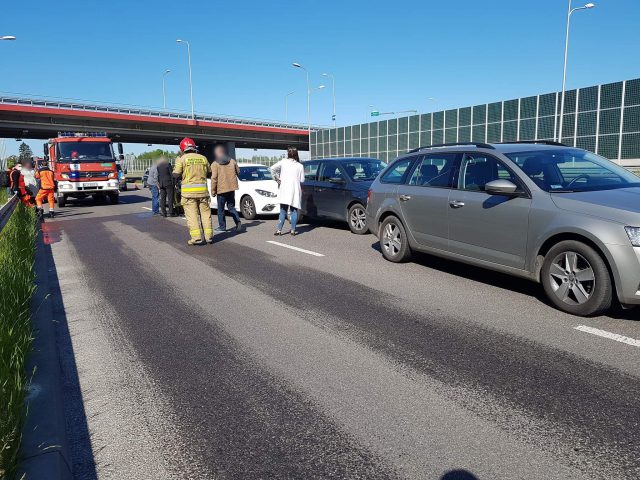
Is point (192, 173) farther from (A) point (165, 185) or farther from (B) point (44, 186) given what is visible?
(B) point (44, 186)

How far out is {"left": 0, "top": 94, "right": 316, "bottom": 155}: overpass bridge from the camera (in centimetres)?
4416

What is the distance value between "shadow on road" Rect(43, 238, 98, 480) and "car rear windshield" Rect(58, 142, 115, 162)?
52.6ft

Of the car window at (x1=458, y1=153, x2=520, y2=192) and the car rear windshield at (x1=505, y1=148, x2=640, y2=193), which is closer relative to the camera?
the car rear windshield at (x1=505, y1=148, x2=640, y2=193)

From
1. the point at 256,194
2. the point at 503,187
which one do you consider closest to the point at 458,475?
the point at 503,187

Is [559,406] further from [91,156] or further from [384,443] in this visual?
[91,156]

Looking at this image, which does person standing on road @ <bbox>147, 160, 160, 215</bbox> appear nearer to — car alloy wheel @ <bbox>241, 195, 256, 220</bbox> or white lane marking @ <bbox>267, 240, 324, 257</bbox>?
car alloy wheel @ <bbox>241, 195, 256, 220</bbox>

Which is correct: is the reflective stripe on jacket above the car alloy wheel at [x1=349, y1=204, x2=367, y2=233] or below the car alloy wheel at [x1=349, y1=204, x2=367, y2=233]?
above

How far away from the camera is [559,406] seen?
3.09 metres

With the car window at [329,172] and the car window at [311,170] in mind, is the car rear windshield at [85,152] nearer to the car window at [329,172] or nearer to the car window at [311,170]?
the car window at [311,170]

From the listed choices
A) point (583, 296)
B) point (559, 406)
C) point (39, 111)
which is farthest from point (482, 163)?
point (39, 111)

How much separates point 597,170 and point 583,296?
5.66ft

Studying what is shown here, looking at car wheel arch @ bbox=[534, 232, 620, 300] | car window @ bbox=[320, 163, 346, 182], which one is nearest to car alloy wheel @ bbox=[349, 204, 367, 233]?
car window @ bbox=[320, 163, 346, 182]

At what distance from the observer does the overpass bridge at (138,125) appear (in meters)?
44.2

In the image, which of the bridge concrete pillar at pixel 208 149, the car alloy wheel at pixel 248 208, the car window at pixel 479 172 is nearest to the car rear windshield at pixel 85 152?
the car alloy wheel at pixel 248 208
